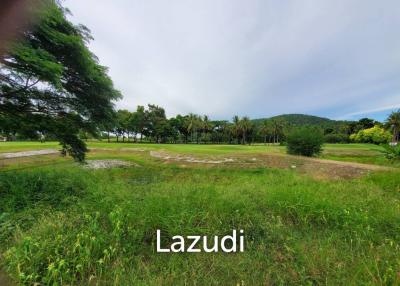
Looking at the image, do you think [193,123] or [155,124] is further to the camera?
[193,123]

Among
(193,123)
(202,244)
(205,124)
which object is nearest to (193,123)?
(193,123)

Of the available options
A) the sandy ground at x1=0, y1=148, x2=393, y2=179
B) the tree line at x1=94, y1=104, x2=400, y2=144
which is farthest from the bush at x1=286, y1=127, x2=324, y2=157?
the tree line at x1=94, y1=104, x2=400, y2=144

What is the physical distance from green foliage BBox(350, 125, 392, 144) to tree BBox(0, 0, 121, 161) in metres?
75.1

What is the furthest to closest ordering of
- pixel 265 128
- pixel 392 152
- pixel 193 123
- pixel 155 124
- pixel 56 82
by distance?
pixel 265 128 < pixel 193 123 < pixel 155 124 < pixel 392 152 < pixel 56 82

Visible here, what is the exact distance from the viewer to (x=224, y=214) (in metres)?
3.38

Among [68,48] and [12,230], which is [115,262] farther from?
[68,48]

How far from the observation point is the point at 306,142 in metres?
21.5

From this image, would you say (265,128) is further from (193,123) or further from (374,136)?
(374,136)

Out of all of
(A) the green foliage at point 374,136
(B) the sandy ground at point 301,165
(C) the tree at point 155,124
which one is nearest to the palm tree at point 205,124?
(C) the tree at point 155,124

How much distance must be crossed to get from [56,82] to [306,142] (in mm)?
22636

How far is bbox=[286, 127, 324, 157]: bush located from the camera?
70.1ft

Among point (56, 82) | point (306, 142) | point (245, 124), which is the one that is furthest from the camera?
point (245, 124)

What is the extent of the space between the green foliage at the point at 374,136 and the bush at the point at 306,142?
52921mm

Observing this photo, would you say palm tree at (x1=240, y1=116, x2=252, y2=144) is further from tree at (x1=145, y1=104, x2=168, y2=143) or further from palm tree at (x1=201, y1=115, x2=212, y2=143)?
tree at (x1=145, y1=104, x2=168, y2=143)
